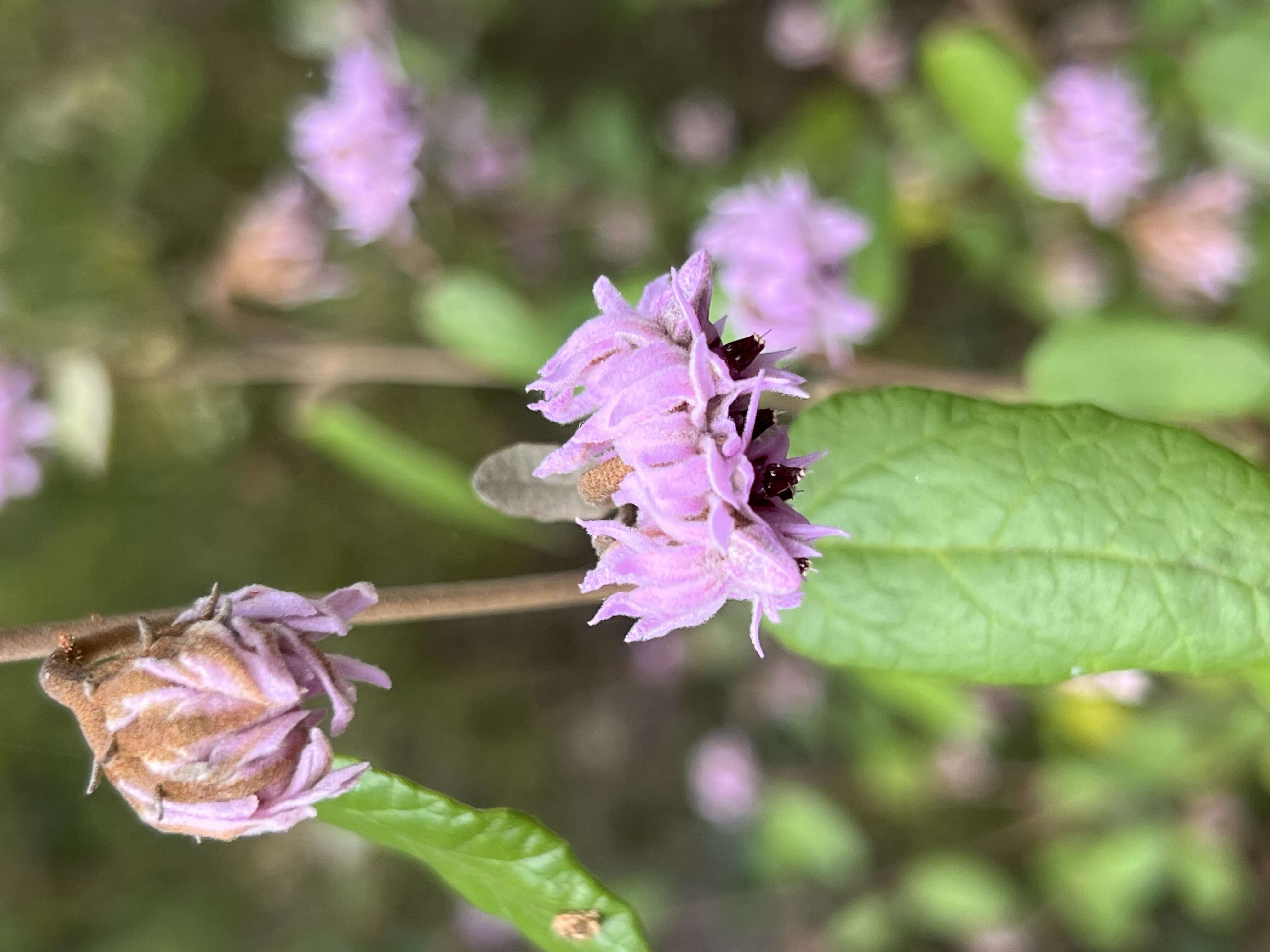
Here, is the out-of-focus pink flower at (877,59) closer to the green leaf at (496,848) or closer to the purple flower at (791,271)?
the purple flower at (791,271)

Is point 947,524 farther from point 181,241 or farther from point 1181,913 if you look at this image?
point 1181,913

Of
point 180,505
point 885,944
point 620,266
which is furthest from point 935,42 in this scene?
point 885,944

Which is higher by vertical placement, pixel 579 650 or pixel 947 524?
pixel 947 524

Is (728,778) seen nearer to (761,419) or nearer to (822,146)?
(822,146)

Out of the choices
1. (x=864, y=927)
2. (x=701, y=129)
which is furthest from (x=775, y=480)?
(x=864, y=927)

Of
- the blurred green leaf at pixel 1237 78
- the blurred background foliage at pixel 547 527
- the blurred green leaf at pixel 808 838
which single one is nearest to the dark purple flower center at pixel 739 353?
the blurred background foliage at pixel 547 527

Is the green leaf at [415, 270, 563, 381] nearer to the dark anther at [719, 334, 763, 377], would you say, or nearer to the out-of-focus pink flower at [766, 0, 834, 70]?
the dark anther at [719, 334, 763, 377]
